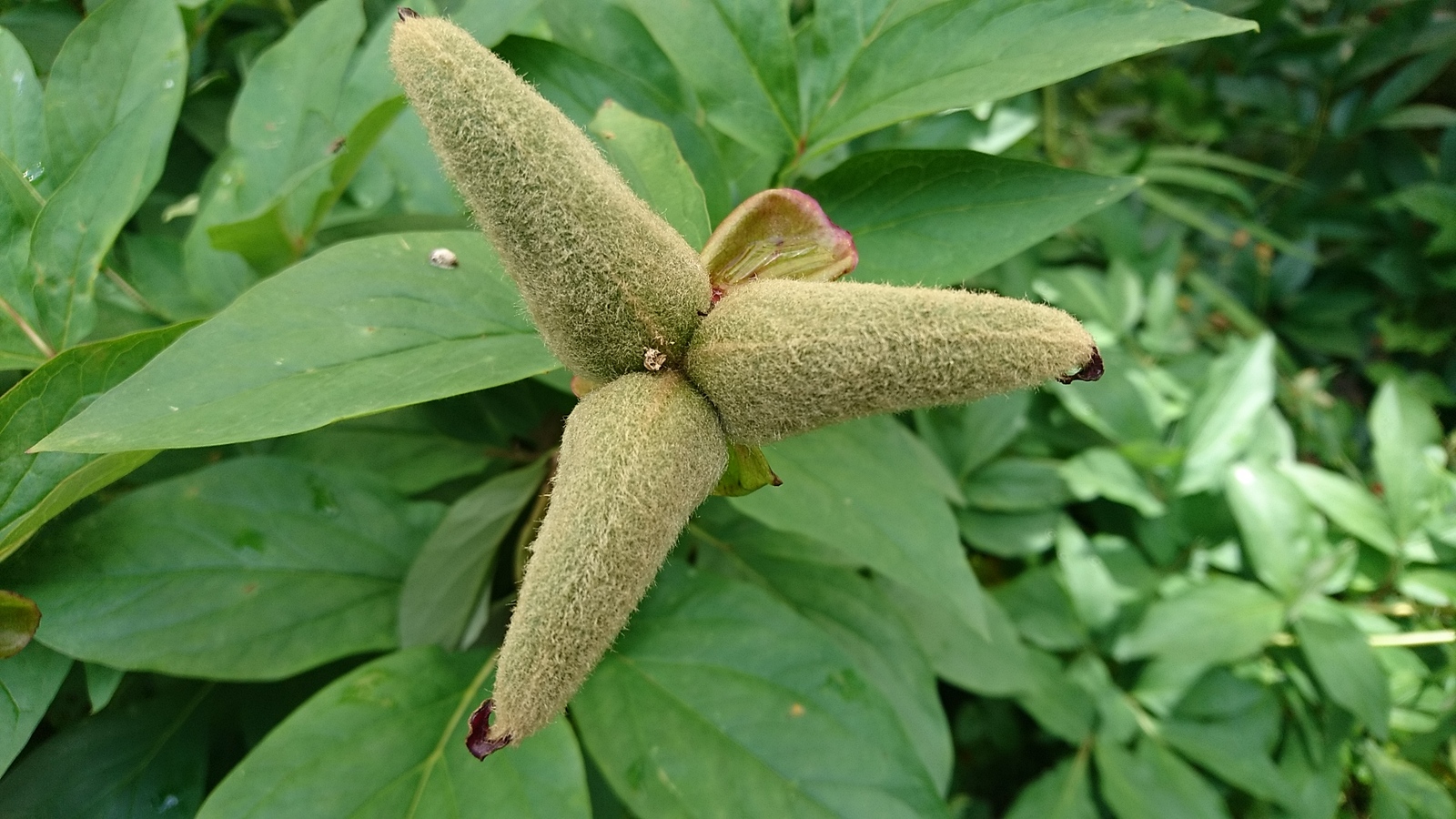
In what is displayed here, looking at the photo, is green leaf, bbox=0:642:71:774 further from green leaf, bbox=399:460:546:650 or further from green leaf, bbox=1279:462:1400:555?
green leaf, bbox=1279:462:1400:555

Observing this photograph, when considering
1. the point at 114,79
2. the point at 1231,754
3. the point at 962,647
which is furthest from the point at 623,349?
the point at 1231,754

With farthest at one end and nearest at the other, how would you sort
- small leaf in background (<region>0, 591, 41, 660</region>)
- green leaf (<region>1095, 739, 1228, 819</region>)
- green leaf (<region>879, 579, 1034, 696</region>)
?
green leaf (<region>1095, 739, 1228, 819</region>)
green leaf (<region>879, 579, 1034, 696</region>)
small leaf in background (<region>0, 591, 41, 660</region>)

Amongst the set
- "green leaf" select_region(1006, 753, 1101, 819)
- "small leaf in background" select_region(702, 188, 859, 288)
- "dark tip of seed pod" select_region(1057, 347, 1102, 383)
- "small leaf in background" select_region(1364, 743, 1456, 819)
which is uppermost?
"small leaf in background" select_region(702, 188, 859, 288)

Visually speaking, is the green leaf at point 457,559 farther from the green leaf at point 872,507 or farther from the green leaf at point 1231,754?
the green leaf at point 1231,754

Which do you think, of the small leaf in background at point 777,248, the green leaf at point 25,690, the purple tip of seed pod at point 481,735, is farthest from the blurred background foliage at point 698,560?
the purple tip of seed pod at point 481,735

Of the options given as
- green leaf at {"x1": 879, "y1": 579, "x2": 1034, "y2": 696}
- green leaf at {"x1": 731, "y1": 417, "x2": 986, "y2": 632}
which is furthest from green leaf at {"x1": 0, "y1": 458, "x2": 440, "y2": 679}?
green leaf at {"x1": 879, "y1": 579, "x2": 1034, "y2": 696}

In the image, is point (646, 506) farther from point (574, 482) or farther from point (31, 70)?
point (31, 70)

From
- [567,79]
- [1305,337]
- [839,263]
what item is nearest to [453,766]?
[839,263]
